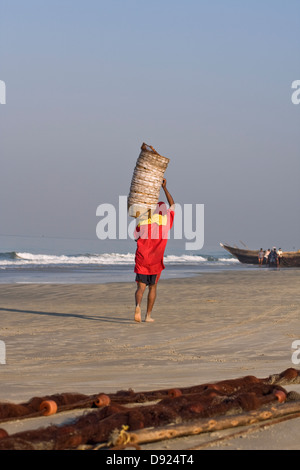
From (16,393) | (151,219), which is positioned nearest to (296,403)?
(16,393)

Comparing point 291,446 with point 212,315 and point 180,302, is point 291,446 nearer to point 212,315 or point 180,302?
point 212,315

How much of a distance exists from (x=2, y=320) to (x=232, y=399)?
7.36m

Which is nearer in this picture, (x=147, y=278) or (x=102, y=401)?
(x=102, y=401)

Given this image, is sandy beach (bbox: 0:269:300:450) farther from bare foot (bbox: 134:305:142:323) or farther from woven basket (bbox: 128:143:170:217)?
woven basket (bbox: 128:143:170:217)

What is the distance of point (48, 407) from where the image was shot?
376 centimetres

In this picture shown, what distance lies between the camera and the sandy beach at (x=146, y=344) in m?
4.96

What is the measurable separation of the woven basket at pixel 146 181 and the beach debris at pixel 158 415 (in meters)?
5.80

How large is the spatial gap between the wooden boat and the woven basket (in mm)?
36350

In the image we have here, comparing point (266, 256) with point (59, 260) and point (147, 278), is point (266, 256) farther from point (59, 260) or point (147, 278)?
point (147, 278)

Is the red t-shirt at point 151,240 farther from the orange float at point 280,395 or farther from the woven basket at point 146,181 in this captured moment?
the orange float at point 280,395

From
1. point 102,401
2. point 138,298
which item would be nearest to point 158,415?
point 102,401

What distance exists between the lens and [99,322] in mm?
10188

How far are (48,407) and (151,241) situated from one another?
632 cm

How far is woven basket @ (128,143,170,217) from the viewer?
994cm
